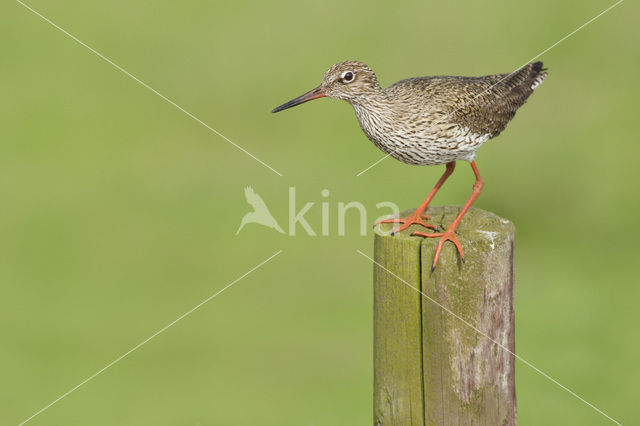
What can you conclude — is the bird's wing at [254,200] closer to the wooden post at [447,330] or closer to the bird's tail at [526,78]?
the bird's tail at [526,78]

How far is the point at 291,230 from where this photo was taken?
11.3m

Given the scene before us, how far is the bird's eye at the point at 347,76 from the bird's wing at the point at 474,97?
0.34 metres

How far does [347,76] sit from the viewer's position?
595 cm

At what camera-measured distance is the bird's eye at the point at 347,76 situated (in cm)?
592

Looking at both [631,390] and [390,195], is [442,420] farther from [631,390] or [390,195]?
[390,195]

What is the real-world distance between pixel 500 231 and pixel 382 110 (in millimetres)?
1499

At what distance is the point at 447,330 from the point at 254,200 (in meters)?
7.32

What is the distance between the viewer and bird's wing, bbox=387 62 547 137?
5.99 m

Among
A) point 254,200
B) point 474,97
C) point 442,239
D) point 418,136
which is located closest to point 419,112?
point 418,136

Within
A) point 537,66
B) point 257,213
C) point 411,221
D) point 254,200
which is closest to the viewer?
point 411,221

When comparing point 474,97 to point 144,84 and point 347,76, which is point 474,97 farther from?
point 144,84

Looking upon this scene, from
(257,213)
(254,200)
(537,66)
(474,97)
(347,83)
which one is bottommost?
(257,213)

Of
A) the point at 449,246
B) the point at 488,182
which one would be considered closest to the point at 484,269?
the point at 449,246

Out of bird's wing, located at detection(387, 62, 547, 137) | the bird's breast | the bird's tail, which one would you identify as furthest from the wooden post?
the bird's tail
